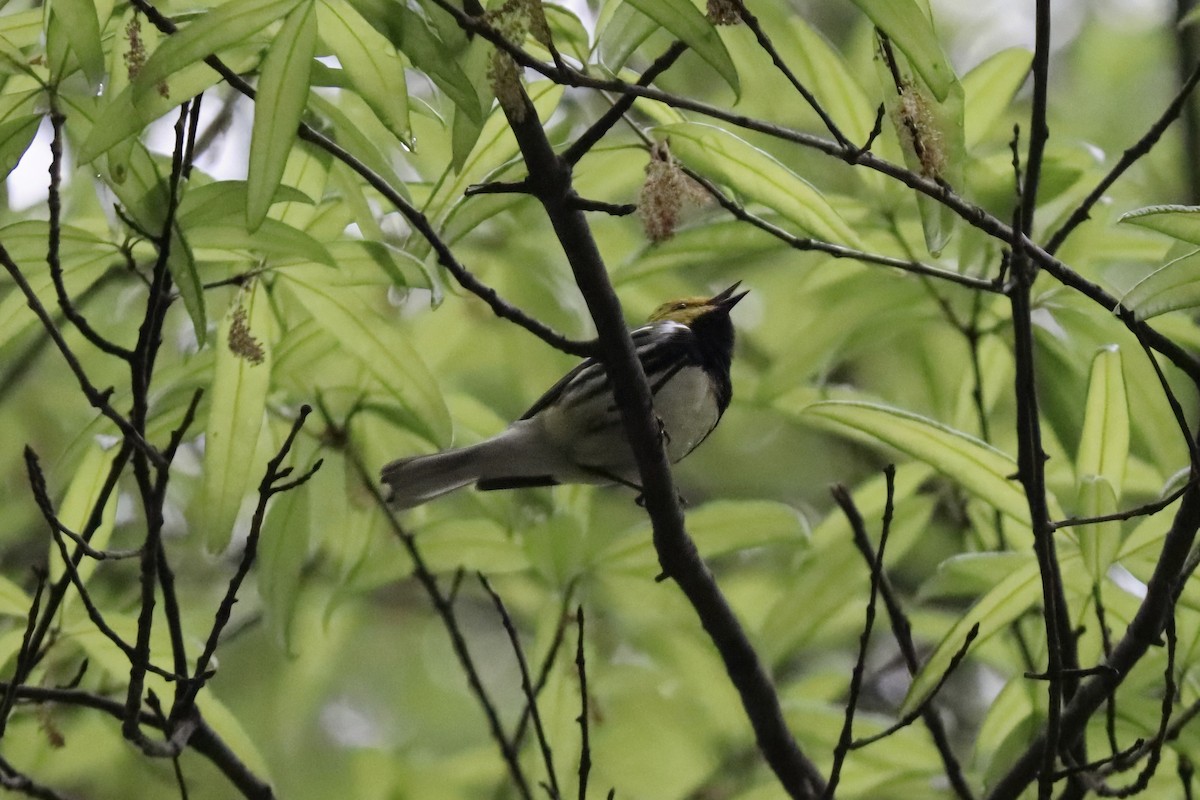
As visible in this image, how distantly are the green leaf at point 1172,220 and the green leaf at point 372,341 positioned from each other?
1.19m

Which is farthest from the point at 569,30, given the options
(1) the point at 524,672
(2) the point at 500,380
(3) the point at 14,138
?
(2) the point at 500,380

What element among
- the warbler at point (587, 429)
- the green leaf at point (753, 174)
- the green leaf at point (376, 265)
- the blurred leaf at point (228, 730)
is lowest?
the blurred leaf at point (228, 730)

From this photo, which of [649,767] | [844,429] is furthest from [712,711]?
[844,429]

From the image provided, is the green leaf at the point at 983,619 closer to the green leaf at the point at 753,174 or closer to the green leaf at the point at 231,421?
the green leaf at the point at 753,174

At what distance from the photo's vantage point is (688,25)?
165 cm

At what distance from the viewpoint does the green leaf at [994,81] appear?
8.86ft

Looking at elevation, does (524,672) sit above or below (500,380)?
below

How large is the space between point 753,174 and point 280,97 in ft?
2.58

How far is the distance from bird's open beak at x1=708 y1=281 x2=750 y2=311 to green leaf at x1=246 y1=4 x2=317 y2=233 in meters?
2.03

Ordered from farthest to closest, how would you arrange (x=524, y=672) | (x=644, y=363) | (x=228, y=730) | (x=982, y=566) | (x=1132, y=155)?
(x=644, y=363), (x=228, y=730), (x=982, y=566), (x=524, y=672), (x=1132, y=155)

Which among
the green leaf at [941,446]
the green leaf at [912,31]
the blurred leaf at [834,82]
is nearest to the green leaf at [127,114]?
the green leaf at [912,31]

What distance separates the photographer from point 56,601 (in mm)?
2217

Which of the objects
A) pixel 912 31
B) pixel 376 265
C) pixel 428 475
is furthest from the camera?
pixel 428 475

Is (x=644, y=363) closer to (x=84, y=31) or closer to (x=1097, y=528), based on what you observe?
(x=1097, y=528)
